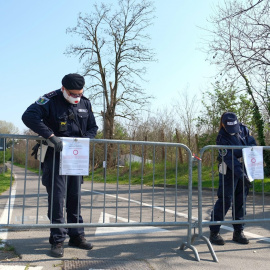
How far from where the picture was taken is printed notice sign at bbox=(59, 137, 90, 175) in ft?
13.5

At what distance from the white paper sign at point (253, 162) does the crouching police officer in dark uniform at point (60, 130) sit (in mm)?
2193

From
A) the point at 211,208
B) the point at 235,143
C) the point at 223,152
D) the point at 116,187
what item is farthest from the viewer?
the point at 211,208

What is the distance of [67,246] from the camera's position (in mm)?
4367

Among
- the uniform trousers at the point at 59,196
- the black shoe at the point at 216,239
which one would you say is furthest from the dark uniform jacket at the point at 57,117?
the black shoe at the point at 216,239

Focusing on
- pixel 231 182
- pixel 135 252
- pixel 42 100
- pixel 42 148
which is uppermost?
pixel 42 100

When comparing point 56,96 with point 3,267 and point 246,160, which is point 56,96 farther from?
point 246,160

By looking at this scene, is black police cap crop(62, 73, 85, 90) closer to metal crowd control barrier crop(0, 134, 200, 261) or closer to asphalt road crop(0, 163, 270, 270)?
metal crowd control barrier crop(0, 134, 200, 261)

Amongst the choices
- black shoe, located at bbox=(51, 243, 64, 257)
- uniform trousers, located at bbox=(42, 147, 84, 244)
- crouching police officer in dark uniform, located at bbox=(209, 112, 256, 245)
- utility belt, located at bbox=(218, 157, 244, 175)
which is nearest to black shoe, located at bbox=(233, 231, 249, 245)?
crouching police officer in dark uniform, located at bbox=(209, 112, 256, 245)

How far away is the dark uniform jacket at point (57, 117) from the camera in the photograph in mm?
3938

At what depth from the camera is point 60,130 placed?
4141mm

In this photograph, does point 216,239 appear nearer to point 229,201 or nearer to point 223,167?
point 229,201

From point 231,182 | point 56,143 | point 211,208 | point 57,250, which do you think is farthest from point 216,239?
point 211,208

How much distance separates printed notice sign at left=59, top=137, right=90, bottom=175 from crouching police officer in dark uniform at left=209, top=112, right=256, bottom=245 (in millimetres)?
1883

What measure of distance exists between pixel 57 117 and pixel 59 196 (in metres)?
0.94
